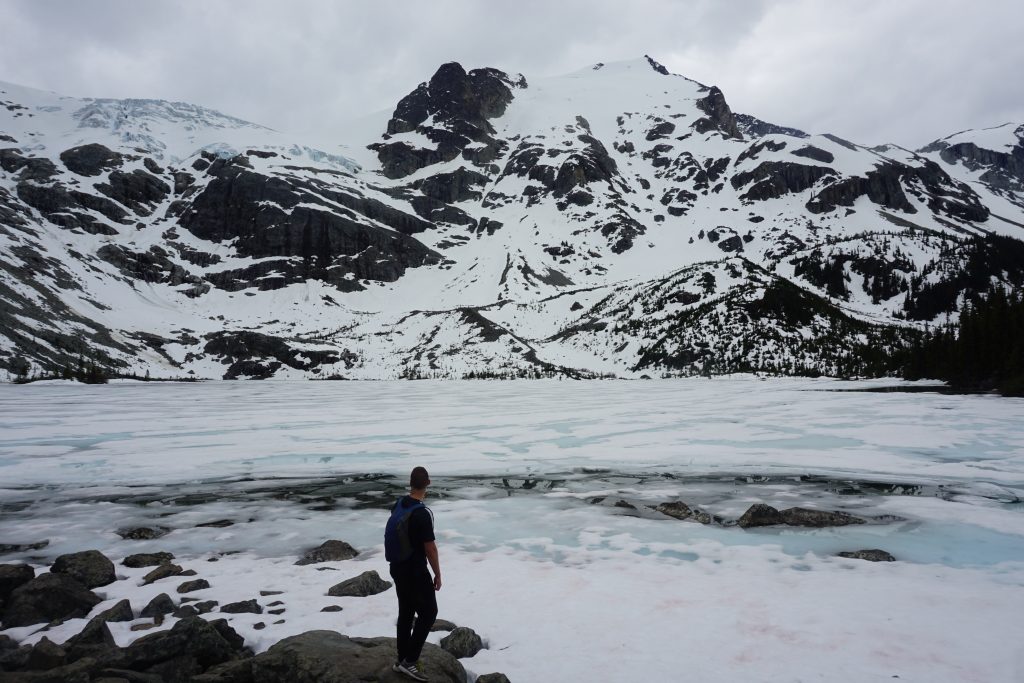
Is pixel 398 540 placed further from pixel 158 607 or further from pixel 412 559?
pixel 158 607

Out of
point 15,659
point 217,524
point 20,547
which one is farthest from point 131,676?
point 20,547

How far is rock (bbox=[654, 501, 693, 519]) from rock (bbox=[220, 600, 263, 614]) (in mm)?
9501

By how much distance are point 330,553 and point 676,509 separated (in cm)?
841

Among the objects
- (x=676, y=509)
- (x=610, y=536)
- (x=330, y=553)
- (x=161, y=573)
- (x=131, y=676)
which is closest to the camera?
(x=131, y=676)

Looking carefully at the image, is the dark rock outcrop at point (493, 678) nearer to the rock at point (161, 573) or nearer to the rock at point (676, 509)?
the rock at point (161, 573)

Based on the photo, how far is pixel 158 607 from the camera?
8.17m

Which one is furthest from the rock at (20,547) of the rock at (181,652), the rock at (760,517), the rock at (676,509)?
the rock at (760,517)

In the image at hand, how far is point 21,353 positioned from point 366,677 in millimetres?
110853

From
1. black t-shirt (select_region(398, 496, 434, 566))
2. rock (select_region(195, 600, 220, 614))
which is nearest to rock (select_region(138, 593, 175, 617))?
rock (select_region(195, 600, 220, 614))

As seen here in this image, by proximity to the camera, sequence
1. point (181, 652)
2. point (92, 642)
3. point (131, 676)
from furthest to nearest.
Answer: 1. point (92, 642)
2. point (181, 652)
3. point (131, 676)

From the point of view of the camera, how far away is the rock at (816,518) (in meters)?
12.5

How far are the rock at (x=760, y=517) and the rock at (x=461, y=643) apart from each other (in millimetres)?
7842

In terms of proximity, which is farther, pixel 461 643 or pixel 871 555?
pixel 871 555

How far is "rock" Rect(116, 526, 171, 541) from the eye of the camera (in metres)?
12.0
